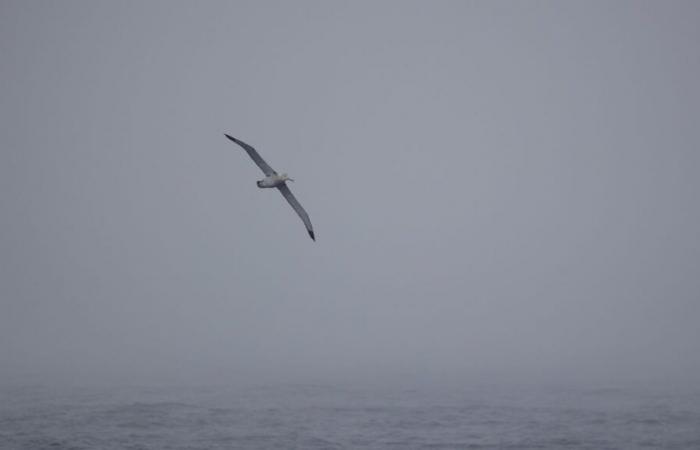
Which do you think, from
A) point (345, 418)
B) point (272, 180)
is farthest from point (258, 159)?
point (345, 418)

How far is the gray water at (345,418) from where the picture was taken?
33656 millimetres

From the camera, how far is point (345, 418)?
40781 mm

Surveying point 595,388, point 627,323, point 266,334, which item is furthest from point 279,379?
point 627,323

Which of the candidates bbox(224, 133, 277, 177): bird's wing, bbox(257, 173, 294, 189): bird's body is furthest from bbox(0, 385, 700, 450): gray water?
bbox(224, 133, 277, 177): bird's wing

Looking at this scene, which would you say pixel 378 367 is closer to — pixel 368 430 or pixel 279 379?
pixel 279 379

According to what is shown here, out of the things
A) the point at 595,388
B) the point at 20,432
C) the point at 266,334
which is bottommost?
the point at 20,432

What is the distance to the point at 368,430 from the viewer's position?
3734cm

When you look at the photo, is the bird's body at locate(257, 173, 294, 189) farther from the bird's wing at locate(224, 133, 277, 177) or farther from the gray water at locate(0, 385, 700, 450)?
the gray water at locate(0, 385, 700, 450)

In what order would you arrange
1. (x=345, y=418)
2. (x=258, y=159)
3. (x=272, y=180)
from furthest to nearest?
(x=345, y=418)
(x=272, y=180)
(x=258, y=159)

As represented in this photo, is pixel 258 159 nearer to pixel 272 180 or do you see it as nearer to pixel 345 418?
pixel 272 180

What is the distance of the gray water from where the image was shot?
1325 inches

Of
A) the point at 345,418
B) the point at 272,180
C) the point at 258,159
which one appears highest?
the point at 258,159

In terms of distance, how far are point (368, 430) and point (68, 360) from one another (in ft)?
172

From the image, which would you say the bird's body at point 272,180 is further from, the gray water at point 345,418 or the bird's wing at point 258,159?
the gray water at point 345,418
